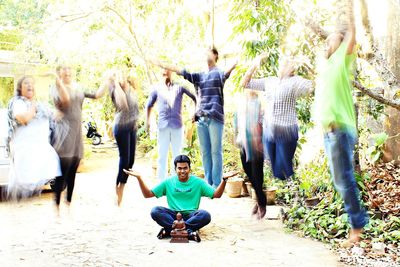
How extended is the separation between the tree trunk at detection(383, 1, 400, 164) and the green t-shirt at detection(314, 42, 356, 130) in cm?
362

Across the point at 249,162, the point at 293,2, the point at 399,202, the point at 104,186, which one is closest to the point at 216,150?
the point at 249,162

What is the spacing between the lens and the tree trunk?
597 centimetres

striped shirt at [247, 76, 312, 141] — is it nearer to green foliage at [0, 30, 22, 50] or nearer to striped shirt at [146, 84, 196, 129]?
striped shirt at [146, 84, 196, 129]

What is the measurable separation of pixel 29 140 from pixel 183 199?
179 centimetres

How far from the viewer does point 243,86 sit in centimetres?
355

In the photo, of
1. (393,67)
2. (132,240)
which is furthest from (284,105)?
(393,67)

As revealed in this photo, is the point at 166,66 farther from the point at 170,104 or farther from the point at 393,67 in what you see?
the point at 393,67

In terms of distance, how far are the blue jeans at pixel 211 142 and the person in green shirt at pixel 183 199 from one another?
1.54 ft

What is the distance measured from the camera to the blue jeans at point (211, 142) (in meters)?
4.00

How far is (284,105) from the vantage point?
342 cm

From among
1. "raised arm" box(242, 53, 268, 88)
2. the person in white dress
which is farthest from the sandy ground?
"raised arm" box(242, 53, 268, 88)

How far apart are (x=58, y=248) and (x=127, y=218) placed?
1175mm

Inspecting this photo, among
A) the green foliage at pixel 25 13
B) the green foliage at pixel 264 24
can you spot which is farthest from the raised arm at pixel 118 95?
the green foliage at pixel 25 13

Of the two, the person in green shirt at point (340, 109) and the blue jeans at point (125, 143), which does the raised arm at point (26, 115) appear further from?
the person in green shirt at point (340, 109)
